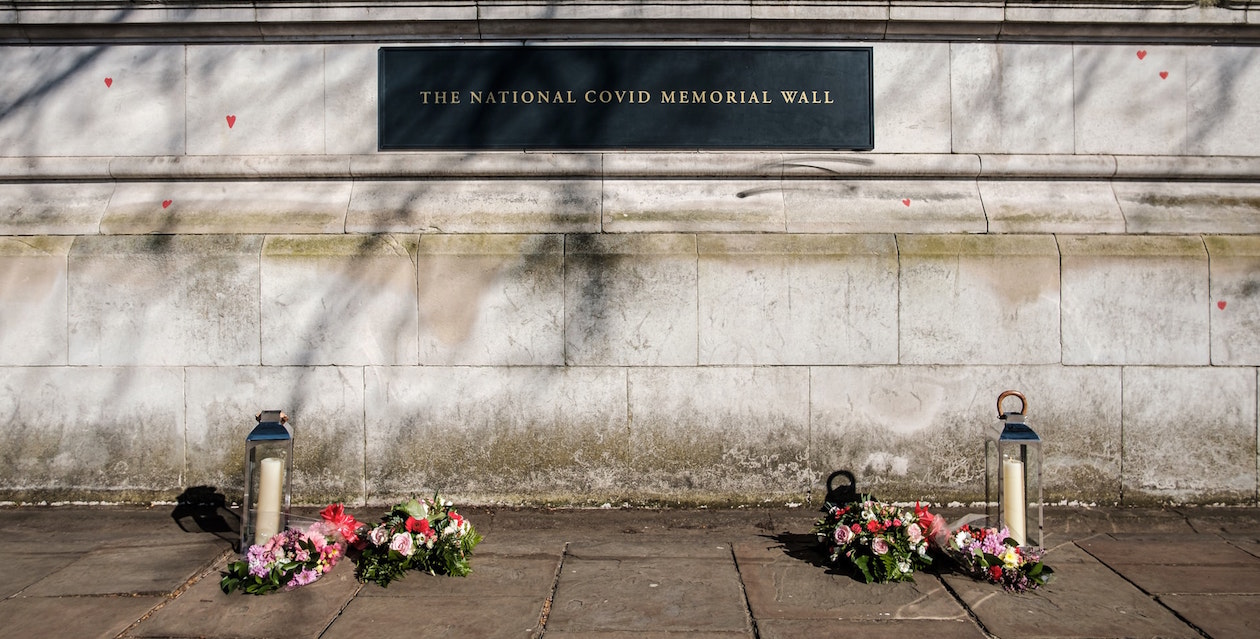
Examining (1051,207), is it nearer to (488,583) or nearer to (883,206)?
(883,206)

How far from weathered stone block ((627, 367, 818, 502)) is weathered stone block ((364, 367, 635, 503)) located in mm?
240

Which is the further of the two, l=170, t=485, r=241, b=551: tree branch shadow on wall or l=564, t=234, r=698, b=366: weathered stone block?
l=564, t=234, r=698, b=366: weathered stone block

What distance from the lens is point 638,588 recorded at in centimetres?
491

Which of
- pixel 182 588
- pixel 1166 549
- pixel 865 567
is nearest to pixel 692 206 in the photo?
pixel 865 567

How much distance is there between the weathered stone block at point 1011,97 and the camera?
22.4ft

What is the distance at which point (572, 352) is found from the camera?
6.47 m

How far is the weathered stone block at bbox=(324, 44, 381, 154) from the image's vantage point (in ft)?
22.5

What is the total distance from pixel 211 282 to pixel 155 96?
1.73 m

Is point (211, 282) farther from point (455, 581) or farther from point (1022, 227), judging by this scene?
A: point (1022, 227)

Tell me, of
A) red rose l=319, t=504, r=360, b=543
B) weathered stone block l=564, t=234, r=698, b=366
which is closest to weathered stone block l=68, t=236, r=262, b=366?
red rose l=319, t=504, r=360, b=543

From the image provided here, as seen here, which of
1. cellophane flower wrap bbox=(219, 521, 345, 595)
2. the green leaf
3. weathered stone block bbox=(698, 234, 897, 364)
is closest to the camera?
cellophane flower wrap bbox=(219, 521, 345, 595)

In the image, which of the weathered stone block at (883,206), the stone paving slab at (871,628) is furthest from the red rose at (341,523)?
the weathered stone block at (883,206)

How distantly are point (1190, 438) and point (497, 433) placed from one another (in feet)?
17.7

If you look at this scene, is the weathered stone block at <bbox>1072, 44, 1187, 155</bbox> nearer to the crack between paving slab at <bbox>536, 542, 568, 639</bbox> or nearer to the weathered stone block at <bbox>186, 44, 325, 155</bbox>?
the crack between paving slab at <bbox>536, 542, 568, 639</bbox>
